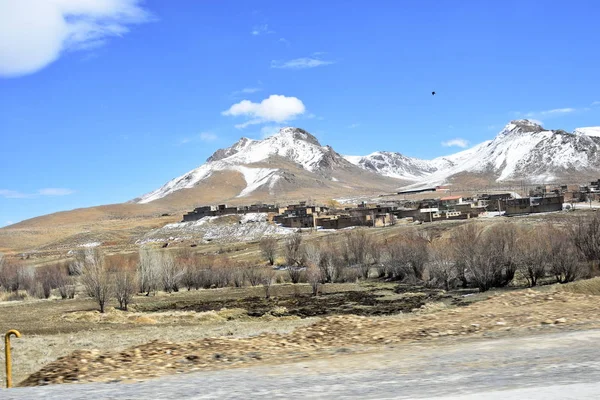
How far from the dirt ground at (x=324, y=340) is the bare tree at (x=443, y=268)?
113ft

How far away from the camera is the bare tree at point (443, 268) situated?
53.1 metres

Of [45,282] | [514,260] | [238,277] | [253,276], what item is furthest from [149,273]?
[514,260]

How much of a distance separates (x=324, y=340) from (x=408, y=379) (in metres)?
5.31

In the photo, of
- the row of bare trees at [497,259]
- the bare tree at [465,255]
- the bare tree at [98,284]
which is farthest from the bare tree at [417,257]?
the bare tree at [98,284]

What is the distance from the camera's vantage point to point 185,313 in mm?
42562

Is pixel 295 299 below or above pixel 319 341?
below

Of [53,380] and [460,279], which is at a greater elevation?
[53,380]

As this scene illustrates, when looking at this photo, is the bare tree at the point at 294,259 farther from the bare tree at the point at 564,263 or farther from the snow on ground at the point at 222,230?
the snow on ground at the point at 222,230

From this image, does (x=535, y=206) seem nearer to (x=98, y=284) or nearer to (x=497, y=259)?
(x=497, y=259)

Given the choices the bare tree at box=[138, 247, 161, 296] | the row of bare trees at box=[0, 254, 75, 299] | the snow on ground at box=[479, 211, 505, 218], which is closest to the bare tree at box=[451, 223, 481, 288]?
the bare tree at box=[138, 247, 161, 296]

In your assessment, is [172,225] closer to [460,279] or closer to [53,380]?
[460,279]

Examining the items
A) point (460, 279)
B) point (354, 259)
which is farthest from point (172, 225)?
point (460, 279)

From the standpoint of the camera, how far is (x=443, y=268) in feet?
176

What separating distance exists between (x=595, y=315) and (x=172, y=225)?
468 ft
